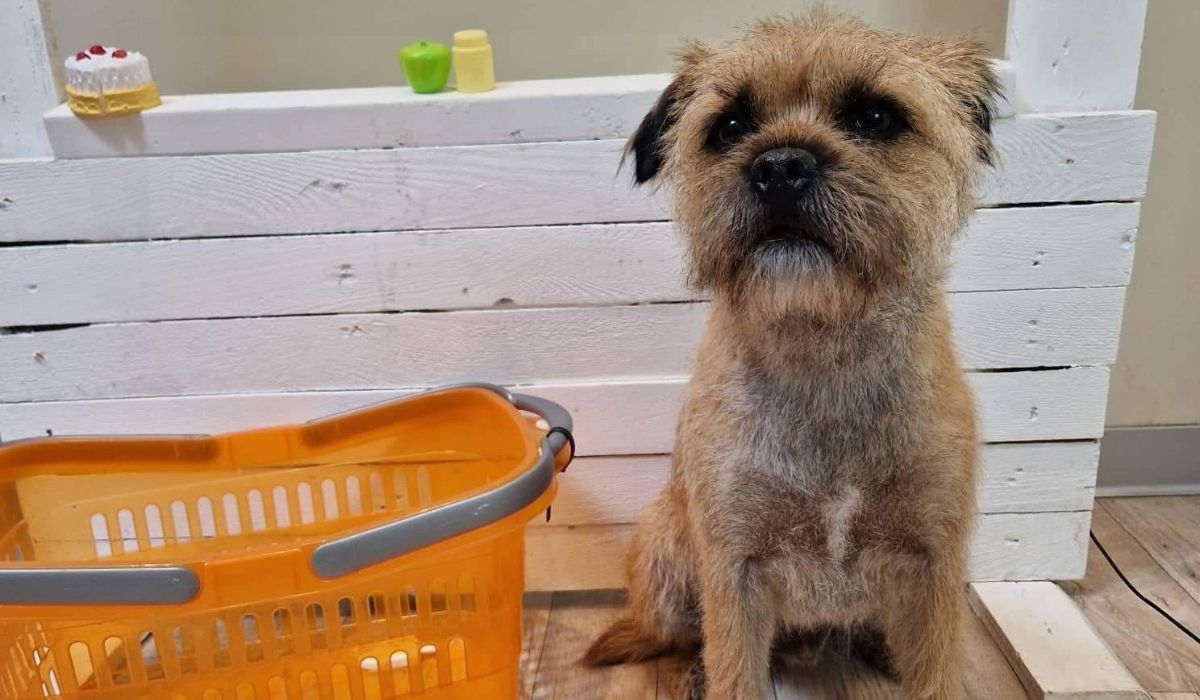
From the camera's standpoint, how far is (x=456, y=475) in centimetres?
159

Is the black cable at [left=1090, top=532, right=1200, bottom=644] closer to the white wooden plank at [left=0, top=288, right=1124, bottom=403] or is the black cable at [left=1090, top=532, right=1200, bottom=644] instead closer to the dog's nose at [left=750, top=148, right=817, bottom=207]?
the white wooden plank at [left=0, top=288, right=1124, bottom=403]

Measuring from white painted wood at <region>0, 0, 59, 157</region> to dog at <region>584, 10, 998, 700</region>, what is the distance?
2.98ft

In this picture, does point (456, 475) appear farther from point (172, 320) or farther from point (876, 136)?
point (876, 136)

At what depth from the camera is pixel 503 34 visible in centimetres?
174

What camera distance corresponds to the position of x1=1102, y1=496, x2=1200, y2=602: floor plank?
5.58ft

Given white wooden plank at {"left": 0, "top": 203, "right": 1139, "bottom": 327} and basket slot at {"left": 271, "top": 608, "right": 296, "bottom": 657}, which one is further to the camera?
white wooden plank at {"left": 0, "top": 203, "right": 1139, "bottom": 327}

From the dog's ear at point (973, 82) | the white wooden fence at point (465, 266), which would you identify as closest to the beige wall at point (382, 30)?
the white wooden fence at point (465, 266)

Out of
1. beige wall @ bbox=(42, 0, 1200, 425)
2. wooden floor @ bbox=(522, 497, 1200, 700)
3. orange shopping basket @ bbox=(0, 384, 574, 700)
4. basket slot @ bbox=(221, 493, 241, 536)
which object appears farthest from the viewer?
beige wall @ bbox=(42, 0, 1200, 425)

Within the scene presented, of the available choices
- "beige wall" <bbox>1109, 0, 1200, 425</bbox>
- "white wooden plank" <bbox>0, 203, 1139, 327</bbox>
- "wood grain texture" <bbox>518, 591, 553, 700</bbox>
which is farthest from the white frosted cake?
"beige wall" <bbox>1109, 0, 1200, 425</bbox>

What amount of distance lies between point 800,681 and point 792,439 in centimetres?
56

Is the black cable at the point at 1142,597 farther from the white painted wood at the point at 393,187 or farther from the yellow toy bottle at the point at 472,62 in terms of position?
the yellow toy bottle at the point at 472,62

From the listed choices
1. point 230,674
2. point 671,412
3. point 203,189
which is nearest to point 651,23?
point 671,412

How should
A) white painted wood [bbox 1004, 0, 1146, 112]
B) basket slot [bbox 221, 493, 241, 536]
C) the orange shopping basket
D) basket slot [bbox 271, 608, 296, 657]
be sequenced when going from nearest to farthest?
the orange shopping basket < basket slot [bbox 271, 608, 296, 657] < white painted wood [bbox 1004, 0, 1146, 112] < basket slot [bbox 221, 493, 241, 536]

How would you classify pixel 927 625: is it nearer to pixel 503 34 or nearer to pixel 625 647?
pixel 625 647
